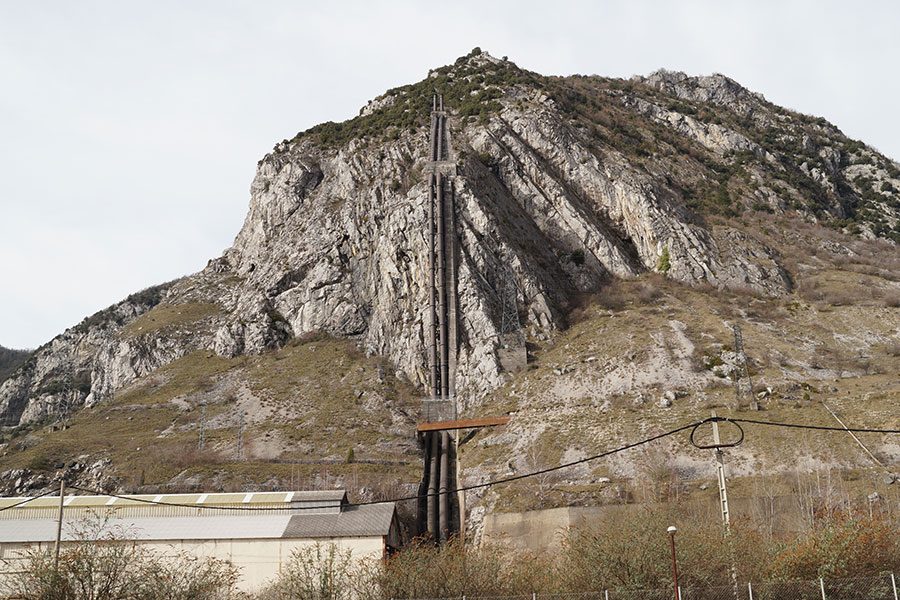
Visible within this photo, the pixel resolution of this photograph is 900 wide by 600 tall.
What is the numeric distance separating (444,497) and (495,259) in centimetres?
3298

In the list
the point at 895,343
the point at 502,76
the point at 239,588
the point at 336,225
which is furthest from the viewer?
the point at 502,76

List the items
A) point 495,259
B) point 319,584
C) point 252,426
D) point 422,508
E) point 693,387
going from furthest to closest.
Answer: point 495,259, point 252,426, point 693,387, point 422,508, point 319,584

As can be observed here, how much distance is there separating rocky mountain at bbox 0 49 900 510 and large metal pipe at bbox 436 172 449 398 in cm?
199

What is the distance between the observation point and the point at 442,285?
81.7m

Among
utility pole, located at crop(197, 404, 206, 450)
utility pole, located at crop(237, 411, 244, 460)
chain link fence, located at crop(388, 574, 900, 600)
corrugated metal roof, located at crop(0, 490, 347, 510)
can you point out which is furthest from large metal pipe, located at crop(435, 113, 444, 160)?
chain link fence, located at crop(388, 574, 900, 600)

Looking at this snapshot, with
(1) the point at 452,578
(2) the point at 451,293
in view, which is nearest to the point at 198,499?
(1) the point at 452,578

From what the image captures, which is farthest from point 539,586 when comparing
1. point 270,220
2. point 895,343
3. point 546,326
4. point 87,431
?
point 270,220

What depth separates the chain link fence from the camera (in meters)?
28.0

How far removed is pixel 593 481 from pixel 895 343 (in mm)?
38691

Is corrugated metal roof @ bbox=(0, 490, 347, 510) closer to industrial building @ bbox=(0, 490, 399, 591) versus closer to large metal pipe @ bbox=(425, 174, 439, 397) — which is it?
industrial building @ bbox=(0, 490, 399, 591)

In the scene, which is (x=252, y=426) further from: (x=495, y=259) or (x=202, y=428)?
(x=495, y=259)

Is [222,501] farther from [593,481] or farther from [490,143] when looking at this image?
[490,143]

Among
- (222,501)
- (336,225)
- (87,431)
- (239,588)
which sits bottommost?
(239,588)

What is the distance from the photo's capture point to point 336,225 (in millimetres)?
96688
